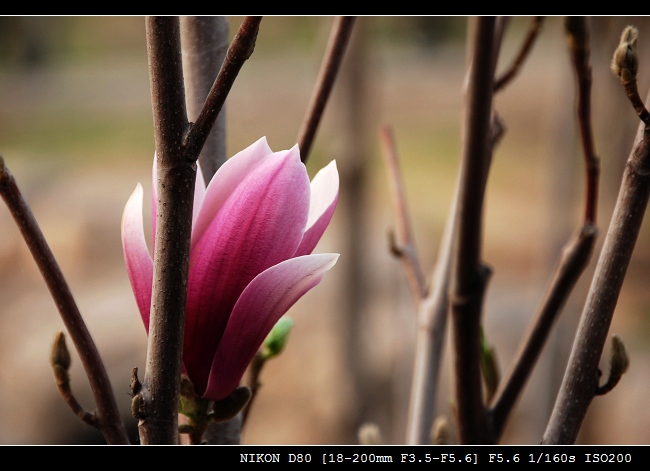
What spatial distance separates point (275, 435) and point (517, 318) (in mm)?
1201

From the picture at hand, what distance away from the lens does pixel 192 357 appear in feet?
1.13

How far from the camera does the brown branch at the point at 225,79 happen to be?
265 mm

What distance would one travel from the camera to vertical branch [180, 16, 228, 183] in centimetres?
39

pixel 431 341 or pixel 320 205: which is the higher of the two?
pixel 320 205

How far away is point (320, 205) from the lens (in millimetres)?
357

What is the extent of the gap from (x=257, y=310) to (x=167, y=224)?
2.9 inches

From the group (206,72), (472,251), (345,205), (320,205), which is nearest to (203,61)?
(206,72)

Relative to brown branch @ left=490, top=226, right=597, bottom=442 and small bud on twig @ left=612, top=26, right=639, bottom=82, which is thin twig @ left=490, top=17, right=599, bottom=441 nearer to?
brown branch @ left=490, top=226, right=597, bottom=442

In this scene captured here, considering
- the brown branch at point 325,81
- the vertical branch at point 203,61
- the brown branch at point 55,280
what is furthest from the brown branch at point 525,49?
the brown branch at point 55,280

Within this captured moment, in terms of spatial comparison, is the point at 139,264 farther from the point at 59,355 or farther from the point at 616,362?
the point at 616,362

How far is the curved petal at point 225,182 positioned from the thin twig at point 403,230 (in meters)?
0.30

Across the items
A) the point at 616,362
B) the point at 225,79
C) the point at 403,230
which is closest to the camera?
the point at 225,79

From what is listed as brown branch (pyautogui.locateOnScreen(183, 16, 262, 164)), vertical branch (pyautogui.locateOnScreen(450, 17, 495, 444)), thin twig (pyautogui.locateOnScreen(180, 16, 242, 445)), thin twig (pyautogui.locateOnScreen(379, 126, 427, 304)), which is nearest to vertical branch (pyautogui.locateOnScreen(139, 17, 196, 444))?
brown branch (pyautogui.locateOnScreen(183, 16, 262, 164))

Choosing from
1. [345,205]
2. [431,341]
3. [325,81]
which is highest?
[325,81]
